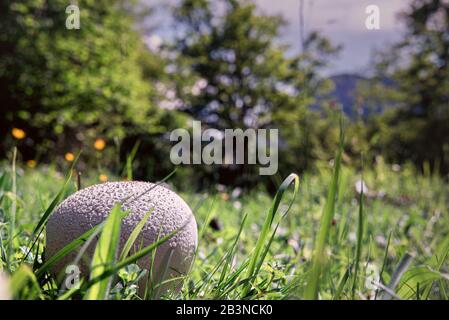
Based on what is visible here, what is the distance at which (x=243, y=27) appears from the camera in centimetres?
2300

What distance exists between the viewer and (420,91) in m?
25.6

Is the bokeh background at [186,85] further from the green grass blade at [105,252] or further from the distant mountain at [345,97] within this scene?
the green grass blade at [105,252]

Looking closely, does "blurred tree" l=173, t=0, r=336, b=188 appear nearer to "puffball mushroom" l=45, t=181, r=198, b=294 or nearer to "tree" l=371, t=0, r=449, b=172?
"tree" l=371, t=0, r=449, b=172

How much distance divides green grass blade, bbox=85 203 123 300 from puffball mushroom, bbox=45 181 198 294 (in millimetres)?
413

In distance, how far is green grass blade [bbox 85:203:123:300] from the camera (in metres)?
0.92

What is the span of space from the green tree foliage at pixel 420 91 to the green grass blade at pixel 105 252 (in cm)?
2351

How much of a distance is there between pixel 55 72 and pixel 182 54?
1175 centimetres

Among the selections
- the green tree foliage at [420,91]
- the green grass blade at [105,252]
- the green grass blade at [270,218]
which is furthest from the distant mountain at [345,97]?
the green tree foliage at [420,91]

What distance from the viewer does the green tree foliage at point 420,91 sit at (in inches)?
955

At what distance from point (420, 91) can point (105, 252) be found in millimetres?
27031

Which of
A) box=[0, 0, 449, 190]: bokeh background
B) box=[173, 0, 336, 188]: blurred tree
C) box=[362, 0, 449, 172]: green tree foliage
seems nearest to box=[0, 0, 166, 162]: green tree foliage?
box=[0, 0, 449, 190]: bokeh background
